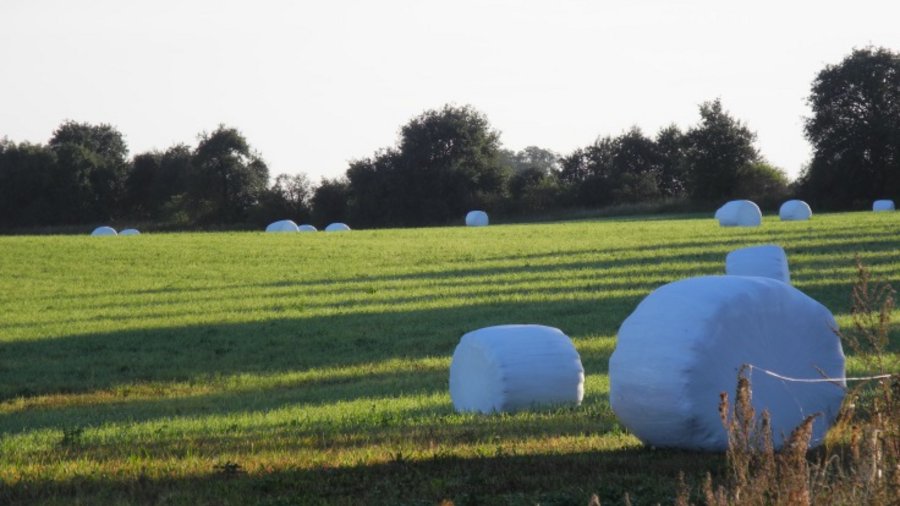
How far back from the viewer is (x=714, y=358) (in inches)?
363

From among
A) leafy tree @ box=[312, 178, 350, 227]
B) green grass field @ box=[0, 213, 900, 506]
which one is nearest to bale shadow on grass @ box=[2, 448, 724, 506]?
green grass field @ box=[0, 213, 900, 506]

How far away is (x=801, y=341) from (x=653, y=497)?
241 centimetres

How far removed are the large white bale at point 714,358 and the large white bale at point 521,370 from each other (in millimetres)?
3645

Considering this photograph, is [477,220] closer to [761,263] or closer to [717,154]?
[717,154]

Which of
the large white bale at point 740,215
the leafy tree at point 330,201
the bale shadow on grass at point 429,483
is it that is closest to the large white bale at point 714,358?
the bale shadow on grass at point 429,483

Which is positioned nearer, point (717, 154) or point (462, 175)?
point (717, 154)

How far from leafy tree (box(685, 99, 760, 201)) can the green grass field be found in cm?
2725

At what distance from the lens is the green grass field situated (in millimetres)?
8906

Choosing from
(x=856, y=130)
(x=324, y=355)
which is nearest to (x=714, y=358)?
(x=324, y=355)

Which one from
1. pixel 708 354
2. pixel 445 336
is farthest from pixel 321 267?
pixel 708 354

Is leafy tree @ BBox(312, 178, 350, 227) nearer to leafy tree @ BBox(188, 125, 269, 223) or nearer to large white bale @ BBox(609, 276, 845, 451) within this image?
leafy tree @ BBox(188, 125, 269, 223)

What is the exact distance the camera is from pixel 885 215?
54000 mm

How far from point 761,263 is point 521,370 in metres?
11.3

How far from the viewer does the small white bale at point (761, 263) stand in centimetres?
2314
